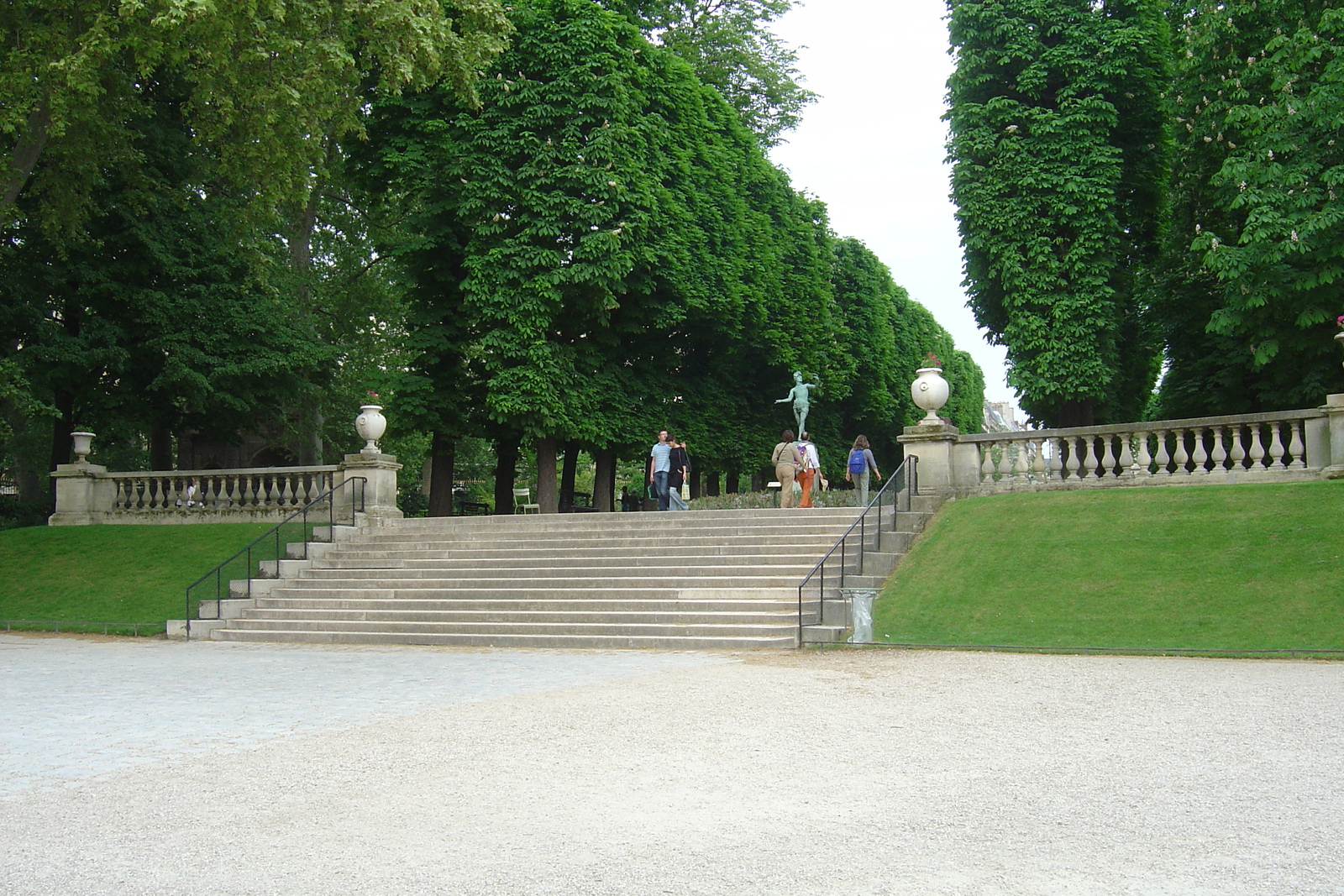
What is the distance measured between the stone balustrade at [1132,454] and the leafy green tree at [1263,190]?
2400mm

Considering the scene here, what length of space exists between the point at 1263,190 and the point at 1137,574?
9.83 metres

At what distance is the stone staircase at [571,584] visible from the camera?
14.5 meters

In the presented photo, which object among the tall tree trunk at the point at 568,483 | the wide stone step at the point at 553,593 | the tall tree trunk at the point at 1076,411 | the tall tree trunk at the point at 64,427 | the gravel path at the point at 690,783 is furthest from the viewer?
the tall tree trunk at the point at 568,483

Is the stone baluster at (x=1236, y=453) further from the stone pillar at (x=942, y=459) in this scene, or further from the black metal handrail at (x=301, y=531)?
the black metal handrail at (x=301, y=531)

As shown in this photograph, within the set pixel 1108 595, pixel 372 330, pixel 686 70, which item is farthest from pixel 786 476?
pixel 372 330

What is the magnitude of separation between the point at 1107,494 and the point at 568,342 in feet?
44.2

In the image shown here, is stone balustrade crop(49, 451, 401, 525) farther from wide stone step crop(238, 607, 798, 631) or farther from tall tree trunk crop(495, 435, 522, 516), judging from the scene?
tall tree trunk crop(495, 435, 522, 516)

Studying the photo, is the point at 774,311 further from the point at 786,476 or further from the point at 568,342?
the point at 786,476

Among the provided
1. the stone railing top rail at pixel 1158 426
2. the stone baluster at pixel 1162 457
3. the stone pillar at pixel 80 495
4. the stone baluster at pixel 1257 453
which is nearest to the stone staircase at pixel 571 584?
the stone railing top rail at pixel 1158 426

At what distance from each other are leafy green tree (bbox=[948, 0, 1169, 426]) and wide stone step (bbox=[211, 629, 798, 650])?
43.4 feet

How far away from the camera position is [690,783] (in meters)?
6.23

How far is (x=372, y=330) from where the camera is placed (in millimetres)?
35219

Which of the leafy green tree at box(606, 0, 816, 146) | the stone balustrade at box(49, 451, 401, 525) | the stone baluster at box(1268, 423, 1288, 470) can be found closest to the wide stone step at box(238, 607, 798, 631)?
the stone balustrade at box(49, 451, 401, 525)

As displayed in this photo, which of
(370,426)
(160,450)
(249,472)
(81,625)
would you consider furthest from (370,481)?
(160,450)
